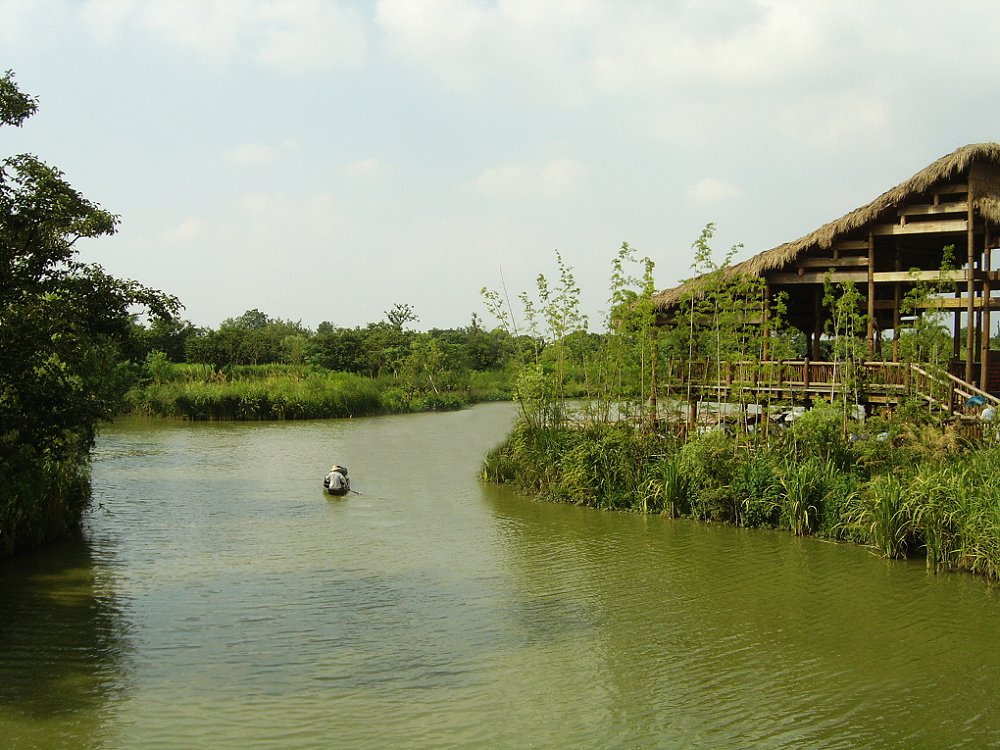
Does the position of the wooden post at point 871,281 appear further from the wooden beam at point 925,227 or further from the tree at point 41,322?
the tree at point 41,322

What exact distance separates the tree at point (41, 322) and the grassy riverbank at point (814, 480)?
708 cm

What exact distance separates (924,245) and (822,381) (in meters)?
4.17

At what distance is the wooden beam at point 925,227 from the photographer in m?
15.0

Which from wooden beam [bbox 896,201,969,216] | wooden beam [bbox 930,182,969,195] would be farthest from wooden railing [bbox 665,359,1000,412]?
wooden beam [bbox 930,182,969,195]

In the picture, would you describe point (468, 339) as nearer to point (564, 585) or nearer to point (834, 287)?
point (834, 287)

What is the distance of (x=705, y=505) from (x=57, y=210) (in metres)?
9.06

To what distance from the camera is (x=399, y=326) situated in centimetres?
5572

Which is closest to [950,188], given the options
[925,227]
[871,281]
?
[925,227]

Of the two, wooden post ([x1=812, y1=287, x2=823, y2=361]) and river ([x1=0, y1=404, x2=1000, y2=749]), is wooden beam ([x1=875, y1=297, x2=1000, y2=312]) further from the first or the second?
river ([x1=0, y1=404, x2=1000, y2=749])

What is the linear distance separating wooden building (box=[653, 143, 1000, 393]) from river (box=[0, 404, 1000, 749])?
581cm

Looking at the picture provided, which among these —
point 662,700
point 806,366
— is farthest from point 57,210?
point 806,366

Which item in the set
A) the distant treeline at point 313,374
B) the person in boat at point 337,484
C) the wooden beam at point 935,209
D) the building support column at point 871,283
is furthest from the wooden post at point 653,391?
the distant treeline at point 313,374

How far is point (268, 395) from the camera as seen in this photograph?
29.7m

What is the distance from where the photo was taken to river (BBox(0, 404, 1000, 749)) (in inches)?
246
